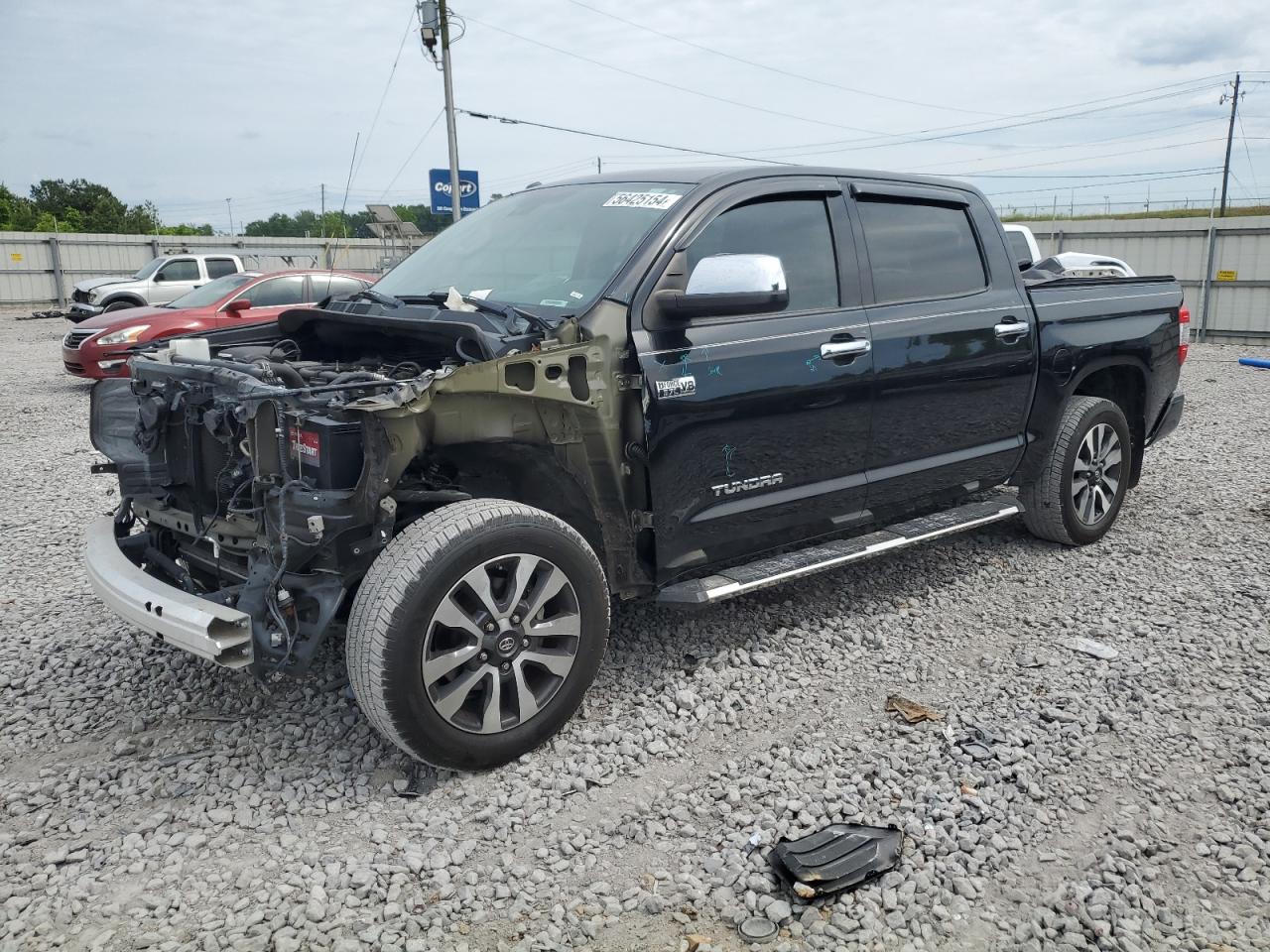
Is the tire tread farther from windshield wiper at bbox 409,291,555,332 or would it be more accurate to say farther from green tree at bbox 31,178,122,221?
green tree at bbox 31,178,122,221

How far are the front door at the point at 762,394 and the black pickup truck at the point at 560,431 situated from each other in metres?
0.01

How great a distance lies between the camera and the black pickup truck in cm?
310

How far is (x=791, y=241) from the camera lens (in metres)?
4.14

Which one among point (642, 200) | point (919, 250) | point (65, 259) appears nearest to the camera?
point (642, 200)

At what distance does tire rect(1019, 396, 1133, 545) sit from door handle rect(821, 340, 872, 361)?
66.4 inches

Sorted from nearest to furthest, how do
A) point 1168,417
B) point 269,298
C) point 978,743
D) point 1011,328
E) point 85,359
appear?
point 978,743, point 1011,328, point 1168,417, point 85,359, point 269,298

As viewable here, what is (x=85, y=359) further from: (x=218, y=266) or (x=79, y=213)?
(x=79, y=213)

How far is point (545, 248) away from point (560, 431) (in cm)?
94

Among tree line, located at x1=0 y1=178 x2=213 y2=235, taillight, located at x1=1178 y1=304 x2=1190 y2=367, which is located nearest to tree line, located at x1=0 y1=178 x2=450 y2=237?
tree line, located at x1=0 y1=178 x2=213 y2=235

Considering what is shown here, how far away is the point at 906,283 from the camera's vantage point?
454cm

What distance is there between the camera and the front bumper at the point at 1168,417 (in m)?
6.01

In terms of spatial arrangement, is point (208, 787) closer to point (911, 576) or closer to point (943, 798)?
point (943, 798)

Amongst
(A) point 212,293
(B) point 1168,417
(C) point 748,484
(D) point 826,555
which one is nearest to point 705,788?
(C) point 748,484

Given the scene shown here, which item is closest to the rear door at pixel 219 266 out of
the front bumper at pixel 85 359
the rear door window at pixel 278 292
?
the rear door window at pixel 278 292
